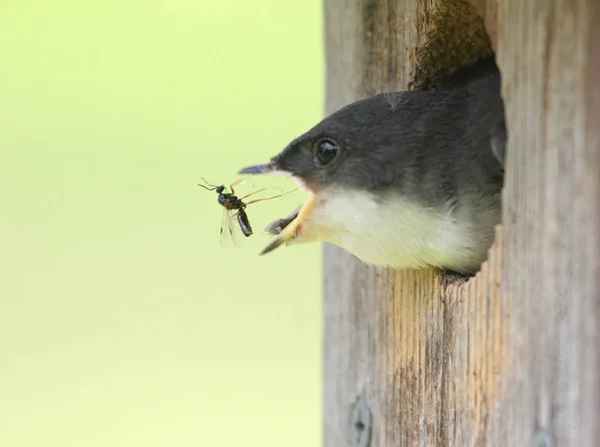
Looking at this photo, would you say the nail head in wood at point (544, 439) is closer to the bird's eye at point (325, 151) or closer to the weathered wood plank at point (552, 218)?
the weathered wood plank at point (552, 218)

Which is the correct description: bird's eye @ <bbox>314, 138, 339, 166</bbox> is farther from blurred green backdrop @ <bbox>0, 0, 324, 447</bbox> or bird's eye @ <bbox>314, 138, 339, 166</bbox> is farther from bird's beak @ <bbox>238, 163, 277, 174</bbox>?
blurred green backdrop @ <bbox>0, 0, 324, 447</bbox>

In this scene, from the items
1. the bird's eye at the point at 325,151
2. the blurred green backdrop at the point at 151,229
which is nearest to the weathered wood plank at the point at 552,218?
the bird's eye at the point at 325,151

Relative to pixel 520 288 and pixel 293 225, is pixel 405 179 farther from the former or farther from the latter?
pixel 520 288

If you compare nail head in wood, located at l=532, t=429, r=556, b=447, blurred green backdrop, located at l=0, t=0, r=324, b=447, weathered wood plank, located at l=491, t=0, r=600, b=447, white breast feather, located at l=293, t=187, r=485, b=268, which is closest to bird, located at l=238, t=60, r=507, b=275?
white breast feather, located at l=293, t=187, r=485, b=268

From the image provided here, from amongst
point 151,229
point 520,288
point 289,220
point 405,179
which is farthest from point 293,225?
point 151,229

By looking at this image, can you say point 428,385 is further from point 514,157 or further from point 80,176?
point 80,176

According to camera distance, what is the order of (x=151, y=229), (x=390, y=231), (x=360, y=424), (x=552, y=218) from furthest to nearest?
1. (x=151, y=229)
2. (x=360, y=424)
3. (x=390, y=231)
4. (x=552, y=218)
